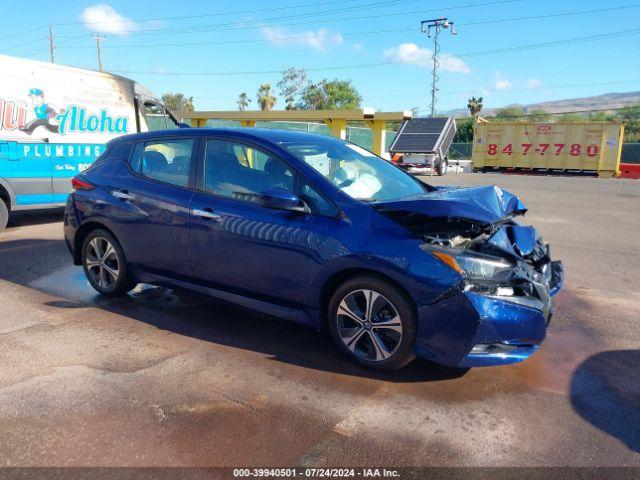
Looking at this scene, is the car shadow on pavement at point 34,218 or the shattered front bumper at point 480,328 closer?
the shattered front bumper at point 480,328

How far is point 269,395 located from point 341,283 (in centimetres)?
91

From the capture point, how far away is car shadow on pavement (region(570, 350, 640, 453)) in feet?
10.1

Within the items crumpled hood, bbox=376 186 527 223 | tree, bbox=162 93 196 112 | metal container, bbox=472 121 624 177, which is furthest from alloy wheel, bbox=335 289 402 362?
tree, bbox=162 93 196 112

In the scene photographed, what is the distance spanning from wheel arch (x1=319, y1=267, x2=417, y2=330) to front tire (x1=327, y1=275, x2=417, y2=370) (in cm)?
2

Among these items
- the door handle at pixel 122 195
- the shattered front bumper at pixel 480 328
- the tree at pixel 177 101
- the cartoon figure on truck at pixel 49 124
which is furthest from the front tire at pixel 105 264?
the tree at pixel 177 101

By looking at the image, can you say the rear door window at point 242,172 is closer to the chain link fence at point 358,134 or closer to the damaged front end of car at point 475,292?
the damaged front end of car at point 475,292

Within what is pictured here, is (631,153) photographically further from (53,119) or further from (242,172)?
(242,172)

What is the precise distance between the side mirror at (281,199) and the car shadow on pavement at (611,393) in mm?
2243

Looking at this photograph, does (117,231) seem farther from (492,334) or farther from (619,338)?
(619,338)

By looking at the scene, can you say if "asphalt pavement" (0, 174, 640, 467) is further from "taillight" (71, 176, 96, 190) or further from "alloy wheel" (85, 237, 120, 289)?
"taillight" (71, 176, 96, 190)

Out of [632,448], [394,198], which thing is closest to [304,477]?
[632,448]

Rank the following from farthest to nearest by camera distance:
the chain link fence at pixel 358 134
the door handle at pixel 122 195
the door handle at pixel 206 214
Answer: the chain link fence at pixel 358 134 → the door handle at pixel 122 195 → the door handle at pixel 206 214

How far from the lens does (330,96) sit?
7912 centimetres

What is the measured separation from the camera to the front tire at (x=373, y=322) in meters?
3.51
